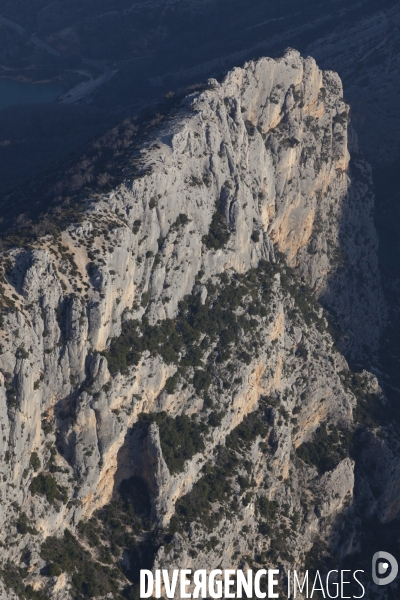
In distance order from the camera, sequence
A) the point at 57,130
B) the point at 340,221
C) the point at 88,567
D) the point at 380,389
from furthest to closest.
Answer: the point at 57,130 → the point at 340,221 → the point at 380,389 → the point at 88,567

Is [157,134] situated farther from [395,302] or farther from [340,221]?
[395,302]

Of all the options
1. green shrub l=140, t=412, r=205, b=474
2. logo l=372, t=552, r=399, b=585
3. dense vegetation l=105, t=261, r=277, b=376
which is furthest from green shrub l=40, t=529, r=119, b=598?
logo l=372, t=552, r=399, b=585

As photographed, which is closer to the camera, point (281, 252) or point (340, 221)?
point (281, 252)

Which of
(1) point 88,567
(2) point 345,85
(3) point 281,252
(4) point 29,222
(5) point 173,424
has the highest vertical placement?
(2) point 345,85

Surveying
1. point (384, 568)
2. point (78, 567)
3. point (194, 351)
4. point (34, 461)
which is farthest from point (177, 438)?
point (384, 568)

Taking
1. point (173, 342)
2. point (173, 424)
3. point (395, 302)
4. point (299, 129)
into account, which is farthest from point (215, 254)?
point (395, 302)

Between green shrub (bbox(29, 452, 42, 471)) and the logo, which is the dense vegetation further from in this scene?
the logo
